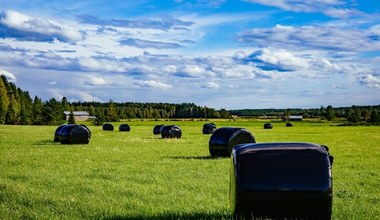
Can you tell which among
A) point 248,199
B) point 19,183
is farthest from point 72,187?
point 248,199

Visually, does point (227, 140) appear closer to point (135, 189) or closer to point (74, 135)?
point (135, 189)

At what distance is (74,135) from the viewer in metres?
34.3

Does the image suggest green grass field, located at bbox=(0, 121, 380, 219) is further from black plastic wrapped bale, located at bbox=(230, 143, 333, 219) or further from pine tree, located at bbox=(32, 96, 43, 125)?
pine tree, located at bbox=(32, 96, 43, 125)

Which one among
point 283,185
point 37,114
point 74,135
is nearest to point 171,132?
point 74,135

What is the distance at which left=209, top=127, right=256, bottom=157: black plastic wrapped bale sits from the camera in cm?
2377

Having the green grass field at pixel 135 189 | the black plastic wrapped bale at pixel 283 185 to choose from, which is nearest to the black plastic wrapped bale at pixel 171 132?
the green grass field at pixel 135 189

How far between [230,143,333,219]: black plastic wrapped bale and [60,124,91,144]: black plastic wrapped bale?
26820mm

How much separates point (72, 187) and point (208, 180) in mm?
3975

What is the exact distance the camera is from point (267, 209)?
8.55 meters

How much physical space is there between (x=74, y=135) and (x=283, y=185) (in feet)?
90.1

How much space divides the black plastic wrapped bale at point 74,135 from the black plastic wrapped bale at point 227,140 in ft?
42.5

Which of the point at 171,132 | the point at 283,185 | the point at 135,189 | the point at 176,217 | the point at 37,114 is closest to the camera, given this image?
the point at 283,185

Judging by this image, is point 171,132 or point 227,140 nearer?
point 227,140

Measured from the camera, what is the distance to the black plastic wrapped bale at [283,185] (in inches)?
336
